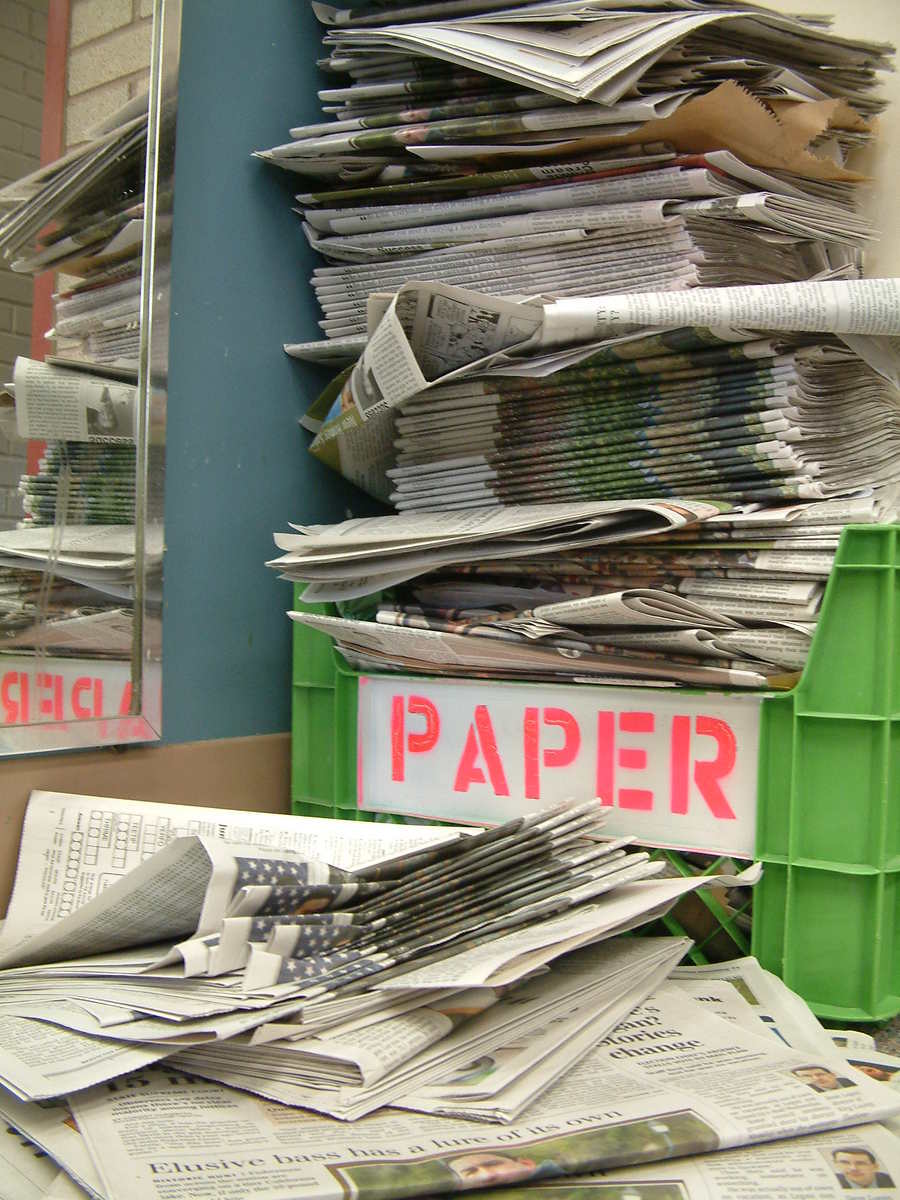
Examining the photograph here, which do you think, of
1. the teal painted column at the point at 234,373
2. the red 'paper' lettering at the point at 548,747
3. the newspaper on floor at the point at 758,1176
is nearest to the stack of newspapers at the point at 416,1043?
the newspaper on floor at the point at 758,1176

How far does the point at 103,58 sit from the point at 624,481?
679mm

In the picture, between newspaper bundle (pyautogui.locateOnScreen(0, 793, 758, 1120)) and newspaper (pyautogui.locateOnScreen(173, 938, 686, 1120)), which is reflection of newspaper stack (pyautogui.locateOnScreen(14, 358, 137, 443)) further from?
newspaper (pyautogui.locateOnScreen(173, 938, 686, 1120))

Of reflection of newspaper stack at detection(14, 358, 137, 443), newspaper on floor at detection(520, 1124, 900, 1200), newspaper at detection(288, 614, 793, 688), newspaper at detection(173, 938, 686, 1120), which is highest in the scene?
reflection of newspaper stack at detection(14, 358, 137, 443)

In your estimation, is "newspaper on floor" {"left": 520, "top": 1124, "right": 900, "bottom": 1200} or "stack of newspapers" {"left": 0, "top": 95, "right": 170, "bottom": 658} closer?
"newspaper on floor" {"left": 520, "top": 1124, "right": 900, "bottom": 1200}

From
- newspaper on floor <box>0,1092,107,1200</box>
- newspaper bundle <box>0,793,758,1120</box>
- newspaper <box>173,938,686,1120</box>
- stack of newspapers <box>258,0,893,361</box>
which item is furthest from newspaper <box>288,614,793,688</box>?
newspaper on floor <box>0,1092,107,1200</box>

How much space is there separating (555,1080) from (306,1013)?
0.53 ft

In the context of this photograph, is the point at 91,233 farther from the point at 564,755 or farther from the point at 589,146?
the point at 564,755

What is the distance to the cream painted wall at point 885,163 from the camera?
125cm

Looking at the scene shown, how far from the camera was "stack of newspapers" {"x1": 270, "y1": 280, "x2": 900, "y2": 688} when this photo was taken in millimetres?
928

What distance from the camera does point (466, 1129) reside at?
628mm

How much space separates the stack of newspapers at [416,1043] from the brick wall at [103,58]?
767mm

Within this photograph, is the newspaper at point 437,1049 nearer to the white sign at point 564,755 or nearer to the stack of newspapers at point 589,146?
the white sign at point 564,755

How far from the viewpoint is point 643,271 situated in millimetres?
1086

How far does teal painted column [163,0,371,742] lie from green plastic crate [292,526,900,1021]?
61 centimetres
